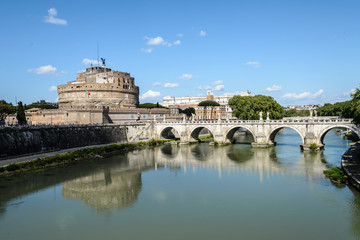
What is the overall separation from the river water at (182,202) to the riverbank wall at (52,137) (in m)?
4.34

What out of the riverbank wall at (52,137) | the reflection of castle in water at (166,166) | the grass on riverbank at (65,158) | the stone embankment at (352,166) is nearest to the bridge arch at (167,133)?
the riverbank wall at (52,137)

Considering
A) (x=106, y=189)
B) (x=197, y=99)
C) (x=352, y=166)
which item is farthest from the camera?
(x=197, y=99)

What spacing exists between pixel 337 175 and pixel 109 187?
1349cm

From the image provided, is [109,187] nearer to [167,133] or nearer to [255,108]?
[167,133]

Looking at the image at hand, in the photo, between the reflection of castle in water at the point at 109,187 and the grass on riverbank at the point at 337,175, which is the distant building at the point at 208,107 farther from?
the grass on riverbank at the point at 337,175

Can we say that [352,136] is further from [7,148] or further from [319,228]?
[7,148]

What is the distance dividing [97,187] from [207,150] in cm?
1680

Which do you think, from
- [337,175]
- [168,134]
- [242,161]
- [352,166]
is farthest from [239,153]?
[168,134]

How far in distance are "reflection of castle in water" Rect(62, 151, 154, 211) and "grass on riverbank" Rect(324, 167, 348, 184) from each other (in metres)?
11.4

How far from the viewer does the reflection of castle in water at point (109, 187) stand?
16.0m

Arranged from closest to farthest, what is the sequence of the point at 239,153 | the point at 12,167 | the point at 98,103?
1. the point at 12,167
2. the point at 239,153
3. the point at 98,103

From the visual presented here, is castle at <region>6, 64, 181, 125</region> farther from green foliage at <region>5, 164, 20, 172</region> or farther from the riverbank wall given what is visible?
green foliage at <region>5, 164, 20, 172</region>

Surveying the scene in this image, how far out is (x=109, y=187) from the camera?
18.9 m

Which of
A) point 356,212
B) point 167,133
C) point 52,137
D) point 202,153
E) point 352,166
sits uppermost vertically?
point 52,137
